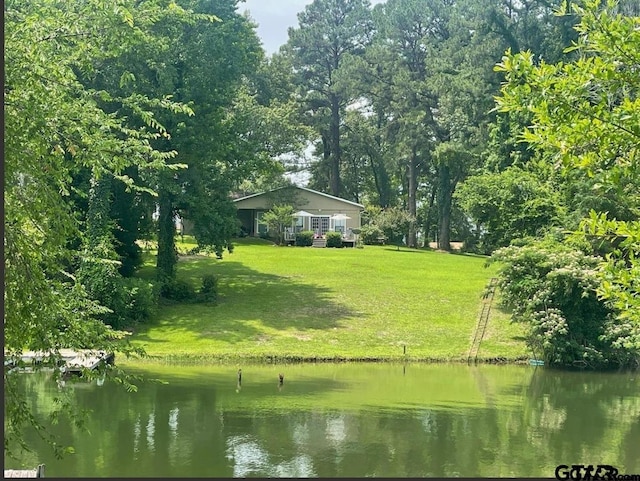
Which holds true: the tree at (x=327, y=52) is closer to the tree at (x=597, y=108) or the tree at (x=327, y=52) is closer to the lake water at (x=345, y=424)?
the lake water at (x=345, y=424)

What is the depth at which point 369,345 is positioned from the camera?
2439cm

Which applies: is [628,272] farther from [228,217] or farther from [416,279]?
[416,279]

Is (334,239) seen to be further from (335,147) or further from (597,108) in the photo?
(597,108)

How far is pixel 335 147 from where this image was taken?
59844 mm

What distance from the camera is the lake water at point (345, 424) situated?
11414 mm

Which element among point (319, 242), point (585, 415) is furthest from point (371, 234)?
point (585, 415)

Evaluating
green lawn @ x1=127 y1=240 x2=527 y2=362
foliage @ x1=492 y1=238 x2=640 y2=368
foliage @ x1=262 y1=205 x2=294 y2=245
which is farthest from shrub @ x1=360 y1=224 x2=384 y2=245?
foliage @ x1=492 y1=238 x2=640 y2=368

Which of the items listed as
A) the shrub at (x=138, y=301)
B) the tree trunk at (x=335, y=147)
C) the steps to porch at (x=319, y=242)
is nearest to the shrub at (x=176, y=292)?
the shrub at (x=138, y=301)

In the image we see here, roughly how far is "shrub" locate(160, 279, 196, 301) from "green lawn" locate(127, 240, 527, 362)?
885 millimetres

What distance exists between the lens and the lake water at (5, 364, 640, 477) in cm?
1141

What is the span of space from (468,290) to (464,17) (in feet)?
83.0

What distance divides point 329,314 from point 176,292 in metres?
6.70

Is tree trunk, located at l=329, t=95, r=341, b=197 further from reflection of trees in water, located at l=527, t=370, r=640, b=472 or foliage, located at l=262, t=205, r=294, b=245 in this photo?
reflection of trees in water, located at l=527, t=370, r=640, b=472

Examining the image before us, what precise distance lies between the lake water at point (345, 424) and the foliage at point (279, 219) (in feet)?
83.4
